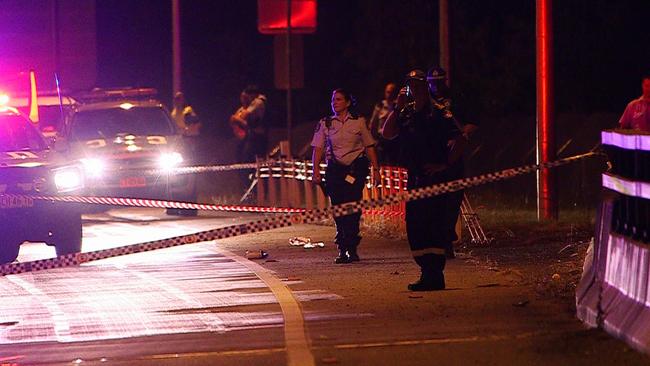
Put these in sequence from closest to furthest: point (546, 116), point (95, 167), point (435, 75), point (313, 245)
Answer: point (435, 75) → point (313, 245) → point (546, 116) → point (95, 167)

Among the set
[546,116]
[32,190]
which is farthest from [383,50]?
[32,190]

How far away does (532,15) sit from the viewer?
48719 millimetres

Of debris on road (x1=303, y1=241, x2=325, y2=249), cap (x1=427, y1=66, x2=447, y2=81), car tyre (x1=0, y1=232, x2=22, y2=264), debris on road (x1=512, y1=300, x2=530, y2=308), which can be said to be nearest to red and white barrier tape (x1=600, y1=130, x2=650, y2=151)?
debris on road (x1=512, y1=300, x2=530, y2=308)

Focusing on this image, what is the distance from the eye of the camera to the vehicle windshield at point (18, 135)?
17.0 meters

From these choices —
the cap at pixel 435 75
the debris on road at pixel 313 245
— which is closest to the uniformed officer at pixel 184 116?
the debris on road at pixel 313 245

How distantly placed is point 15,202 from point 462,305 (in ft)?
19.5

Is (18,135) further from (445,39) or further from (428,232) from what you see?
(445,39)

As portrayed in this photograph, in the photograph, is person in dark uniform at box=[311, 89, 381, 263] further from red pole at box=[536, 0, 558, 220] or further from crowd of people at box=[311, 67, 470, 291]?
red pole at box=[536, 0, 558, 220]

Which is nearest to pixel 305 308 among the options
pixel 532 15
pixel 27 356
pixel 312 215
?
pixel 312 215

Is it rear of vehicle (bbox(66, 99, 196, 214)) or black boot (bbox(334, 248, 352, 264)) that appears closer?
black boot (bbox(334, 248, 352, 264))

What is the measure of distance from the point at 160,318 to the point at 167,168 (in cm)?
1313

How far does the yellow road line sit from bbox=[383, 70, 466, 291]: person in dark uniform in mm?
1107

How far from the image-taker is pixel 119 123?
81.7 feet

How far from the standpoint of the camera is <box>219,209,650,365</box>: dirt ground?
9.49 m
